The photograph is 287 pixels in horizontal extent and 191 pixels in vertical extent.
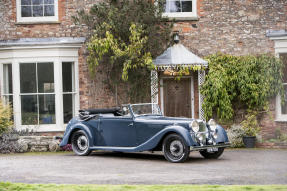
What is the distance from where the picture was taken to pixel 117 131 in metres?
12.0

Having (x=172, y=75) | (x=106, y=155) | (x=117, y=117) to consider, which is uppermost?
(x=172, y=75)

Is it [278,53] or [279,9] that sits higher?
[279,9]

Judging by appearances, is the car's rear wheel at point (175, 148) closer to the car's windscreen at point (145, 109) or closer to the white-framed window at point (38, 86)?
the car's windscreen at point (145, 109)

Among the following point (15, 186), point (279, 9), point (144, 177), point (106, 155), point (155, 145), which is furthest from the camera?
point (279, 9)

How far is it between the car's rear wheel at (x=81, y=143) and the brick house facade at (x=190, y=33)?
10.8ft

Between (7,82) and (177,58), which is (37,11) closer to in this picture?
(7,82)

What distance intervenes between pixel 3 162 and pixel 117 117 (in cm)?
290

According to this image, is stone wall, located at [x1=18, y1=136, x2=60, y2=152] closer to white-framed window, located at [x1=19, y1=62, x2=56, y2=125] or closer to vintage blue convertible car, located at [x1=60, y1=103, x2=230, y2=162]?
vintage blue convertible car, located at [x1=60, y1=103, x2=230, y2=162]

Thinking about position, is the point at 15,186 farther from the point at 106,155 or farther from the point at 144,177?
the point at 106,155

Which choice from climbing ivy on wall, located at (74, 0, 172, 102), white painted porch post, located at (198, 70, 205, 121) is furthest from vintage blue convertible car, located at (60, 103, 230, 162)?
white painted porch post, located at (198, 70, 205, 121)

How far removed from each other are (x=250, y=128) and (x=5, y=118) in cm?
750

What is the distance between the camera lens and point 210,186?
7480mm

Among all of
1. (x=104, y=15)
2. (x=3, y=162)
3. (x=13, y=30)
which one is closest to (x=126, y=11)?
(x=104, y=15)

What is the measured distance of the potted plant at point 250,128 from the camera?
1484 cm
